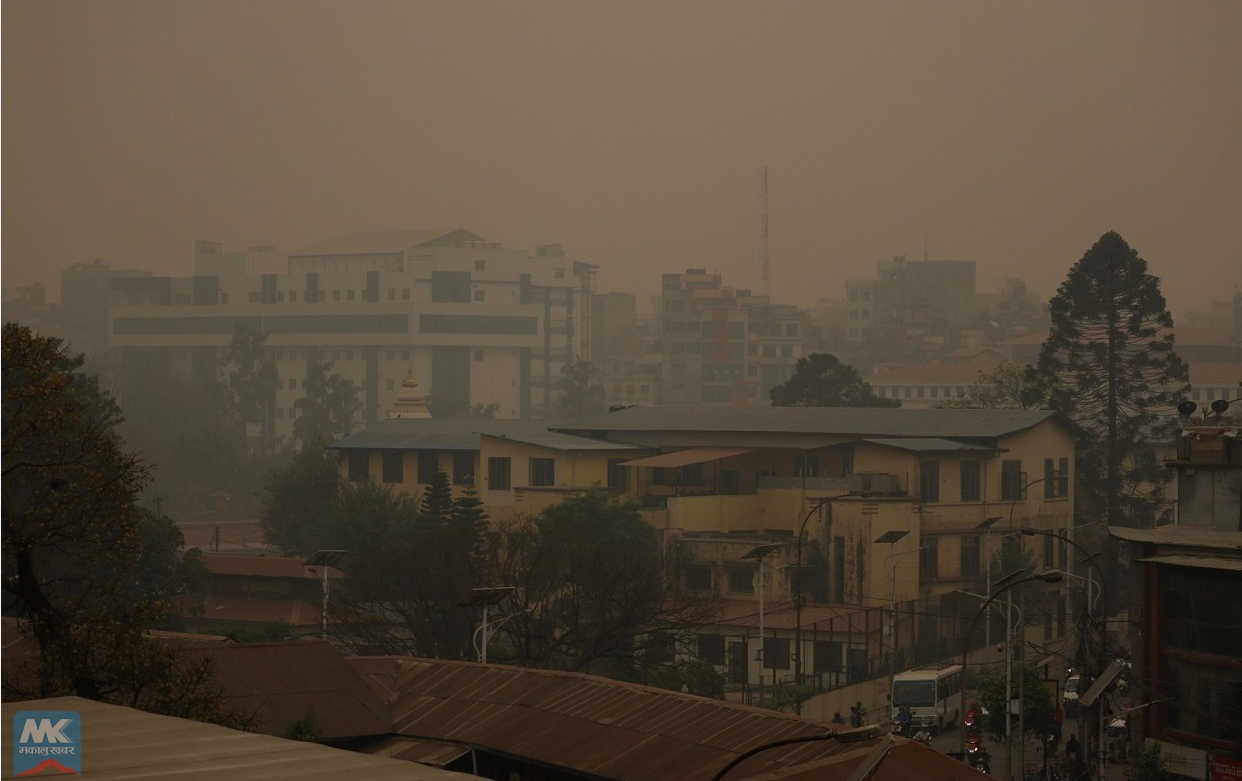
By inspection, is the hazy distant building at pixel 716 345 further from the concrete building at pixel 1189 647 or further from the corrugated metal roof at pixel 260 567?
the concrete building at pixel 1189 647

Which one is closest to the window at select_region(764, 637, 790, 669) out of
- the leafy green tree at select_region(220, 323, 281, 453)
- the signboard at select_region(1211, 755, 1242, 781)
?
the signboard at select_region(1211, 755, 1242, 781)

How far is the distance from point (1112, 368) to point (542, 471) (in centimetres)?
1870

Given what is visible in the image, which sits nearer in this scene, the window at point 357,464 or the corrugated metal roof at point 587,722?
the corrugated metal roof at point 587,722

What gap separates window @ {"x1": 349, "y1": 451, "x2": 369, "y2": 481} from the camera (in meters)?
54.9

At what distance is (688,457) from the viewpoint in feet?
155

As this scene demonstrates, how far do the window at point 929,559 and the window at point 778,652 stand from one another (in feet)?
21.9

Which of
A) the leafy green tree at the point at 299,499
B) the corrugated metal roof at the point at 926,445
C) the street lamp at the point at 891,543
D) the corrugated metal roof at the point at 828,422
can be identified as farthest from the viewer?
the leafy green tree at the point at 299,499


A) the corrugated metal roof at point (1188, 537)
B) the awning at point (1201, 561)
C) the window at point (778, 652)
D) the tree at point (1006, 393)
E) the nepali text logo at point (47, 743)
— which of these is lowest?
the window at point (778, 652)

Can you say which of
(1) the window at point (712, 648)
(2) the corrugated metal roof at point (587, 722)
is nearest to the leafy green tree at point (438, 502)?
(1) the window at point (712, 648)

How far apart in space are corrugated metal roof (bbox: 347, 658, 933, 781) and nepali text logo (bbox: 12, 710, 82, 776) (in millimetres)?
6474

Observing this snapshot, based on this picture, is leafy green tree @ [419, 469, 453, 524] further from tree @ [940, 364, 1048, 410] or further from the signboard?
the signboard

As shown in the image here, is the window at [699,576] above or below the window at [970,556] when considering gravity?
below

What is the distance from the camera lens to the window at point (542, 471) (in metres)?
48.3

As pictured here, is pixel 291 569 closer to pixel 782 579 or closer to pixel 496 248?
pixel 782 579
